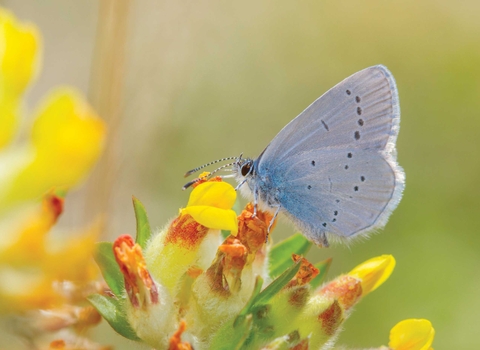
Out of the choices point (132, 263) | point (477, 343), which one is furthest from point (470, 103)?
point (132, 263)

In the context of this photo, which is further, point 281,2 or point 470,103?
point 281,2

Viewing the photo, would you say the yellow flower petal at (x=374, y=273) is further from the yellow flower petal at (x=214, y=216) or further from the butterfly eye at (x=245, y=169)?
the butterfly eye at (x=245, y=169)

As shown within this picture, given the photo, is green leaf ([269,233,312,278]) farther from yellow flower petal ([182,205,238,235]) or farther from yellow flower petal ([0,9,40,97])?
yellow flower petal ([0,9,40,97])

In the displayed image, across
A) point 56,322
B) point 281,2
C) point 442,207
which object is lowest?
point 442,207

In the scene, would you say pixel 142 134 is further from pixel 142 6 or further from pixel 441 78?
pixel 441 78

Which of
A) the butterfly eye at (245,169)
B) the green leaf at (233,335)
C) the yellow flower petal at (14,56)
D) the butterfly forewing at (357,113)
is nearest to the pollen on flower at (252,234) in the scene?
the green leaf at (233,335)

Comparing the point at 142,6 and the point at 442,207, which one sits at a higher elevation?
the point at 142,6

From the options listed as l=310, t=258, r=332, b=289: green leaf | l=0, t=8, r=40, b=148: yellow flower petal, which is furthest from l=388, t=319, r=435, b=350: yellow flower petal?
l=0, t=8, r=40, b=148: yellow flower petal
